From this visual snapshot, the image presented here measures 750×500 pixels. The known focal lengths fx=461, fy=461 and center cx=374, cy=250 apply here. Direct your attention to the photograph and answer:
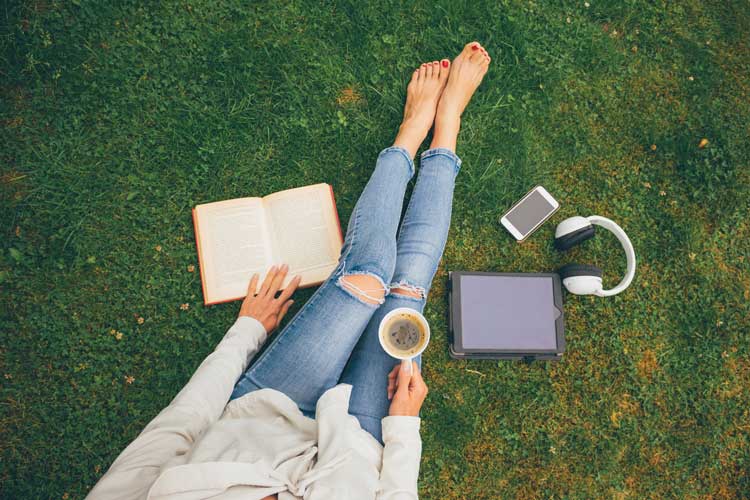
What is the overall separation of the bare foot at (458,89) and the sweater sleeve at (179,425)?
6.08 ft

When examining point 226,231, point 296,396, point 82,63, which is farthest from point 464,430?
point 82,63

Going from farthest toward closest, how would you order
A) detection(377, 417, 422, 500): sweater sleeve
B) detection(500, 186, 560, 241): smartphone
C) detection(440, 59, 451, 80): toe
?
detection(440, 59, 451, 80): toe → detection(500, 186, 560, 241): smartphone → detection(377, 417, 422, 500): sweater sleeve

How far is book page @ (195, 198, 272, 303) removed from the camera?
2.96 meters

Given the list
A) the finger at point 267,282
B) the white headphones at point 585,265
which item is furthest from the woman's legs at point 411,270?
the white headphones at point 585,265

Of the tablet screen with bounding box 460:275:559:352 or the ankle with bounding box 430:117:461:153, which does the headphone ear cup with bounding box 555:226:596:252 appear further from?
the ankle with bounding box 430:117:461:153

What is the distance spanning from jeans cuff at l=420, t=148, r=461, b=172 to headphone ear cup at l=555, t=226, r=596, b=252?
838 mm

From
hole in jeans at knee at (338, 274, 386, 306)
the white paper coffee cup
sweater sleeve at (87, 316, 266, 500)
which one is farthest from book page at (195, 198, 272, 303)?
the white paper coffee cup

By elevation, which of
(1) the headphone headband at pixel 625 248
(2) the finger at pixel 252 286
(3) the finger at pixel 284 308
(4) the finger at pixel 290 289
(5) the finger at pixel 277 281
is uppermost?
(2) the finger at pixel 252 286

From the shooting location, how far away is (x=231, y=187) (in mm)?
3162

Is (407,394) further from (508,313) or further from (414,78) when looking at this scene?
(414,78)

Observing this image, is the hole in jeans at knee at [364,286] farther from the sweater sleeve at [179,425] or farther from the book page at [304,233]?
the sweater sleeve at [179,425]

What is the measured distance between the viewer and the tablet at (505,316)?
9.53ft

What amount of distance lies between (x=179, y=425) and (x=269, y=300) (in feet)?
3.25

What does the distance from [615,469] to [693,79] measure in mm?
2880
